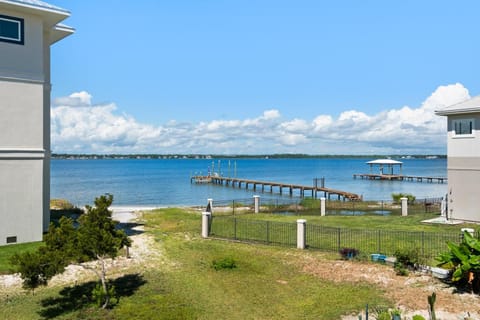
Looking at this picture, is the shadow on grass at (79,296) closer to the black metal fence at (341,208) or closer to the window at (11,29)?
the window at (11,29)

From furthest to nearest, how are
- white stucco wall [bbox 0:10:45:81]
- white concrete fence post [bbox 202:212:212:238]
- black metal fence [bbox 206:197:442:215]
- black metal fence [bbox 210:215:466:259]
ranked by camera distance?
1. black metal fence [bbox 206:197:442:215]
2. white concrete fence post [bbox 202:212:212:238]
3. black metal fence [bbox 210:215:466:259]
4. white stucco wall [bbox 0:10:45:81]

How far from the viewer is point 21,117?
690 inches

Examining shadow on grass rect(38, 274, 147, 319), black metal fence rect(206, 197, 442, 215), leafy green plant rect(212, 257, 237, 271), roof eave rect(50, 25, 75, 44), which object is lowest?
black metal fence rect(206, 197, 442, 215)

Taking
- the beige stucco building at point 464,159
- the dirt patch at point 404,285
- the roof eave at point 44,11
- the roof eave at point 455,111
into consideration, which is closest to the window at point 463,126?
the beige stucco building at point 464,159

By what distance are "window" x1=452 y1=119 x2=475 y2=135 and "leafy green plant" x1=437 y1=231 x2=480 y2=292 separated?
13063mm

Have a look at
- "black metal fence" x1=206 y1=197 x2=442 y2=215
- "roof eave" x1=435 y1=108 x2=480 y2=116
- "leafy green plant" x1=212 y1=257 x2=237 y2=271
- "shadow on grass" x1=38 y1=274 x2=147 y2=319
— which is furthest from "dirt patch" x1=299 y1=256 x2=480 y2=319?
"black metal fence" x1=206 y1=197 x2=442 y2=215

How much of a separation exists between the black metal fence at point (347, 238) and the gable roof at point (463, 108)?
7.09 m

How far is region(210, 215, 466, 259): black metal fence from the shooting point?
681 inches

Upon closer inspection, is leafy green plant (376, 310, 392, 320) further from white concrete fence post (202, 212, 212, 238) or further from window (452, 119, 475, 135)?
window (452, 119, 475, 135)

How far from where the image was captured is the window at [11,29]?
55.4 ft

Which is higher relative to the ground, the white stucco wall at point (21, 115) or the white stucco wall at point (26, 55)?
the white stucco wall at point (26, 55)

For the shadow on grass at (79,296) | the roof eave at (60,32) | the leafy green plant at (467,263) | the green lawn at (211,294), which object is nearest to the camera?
the green lawn at (211,294)

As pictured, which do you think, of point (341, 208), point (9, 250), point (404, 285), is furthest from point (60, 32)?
point (341, 208)

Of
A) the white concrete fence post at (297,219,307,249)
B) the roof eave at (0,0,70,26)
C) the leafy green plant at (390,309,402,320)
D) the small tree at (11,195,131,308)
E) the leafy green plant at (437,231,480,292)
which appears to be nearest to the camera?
the leafy green plant at (390,309,402,320)
